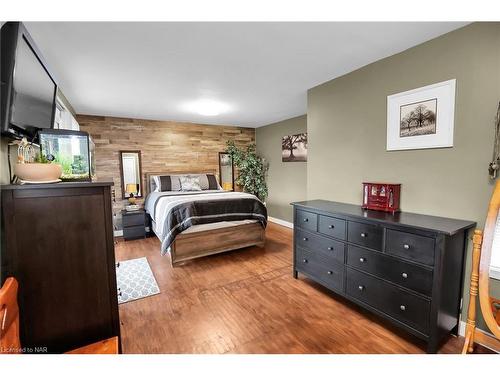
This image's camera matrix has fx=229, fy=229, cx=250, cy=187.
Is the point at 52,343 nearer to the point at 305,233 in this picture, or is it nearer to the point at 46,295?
the point at 46,295

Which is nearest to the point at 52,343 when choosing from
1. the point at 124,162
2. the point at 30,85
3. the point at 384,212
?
the point at 30,85

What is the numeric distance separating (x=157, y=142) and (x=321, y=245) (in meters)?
4.07

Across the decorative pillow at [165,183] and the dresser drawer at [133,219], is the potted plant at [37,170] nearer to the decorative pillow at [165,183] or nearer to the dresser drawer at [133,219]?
the dresser drawer at [133,219]

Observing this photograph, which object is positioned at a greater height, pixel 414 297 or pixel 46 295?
pixel 46 295

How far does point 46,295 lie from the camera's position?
1.18 meters

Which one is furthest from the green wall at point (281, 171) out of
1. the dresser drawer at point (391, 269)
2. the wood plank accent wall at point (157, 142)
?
the dresser drawer at point (391, 269)

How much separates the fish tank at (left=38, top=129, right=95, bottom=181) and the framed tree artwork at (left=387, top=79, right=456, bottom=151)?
100 inches

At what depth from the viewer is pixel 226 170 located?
582 centimetres

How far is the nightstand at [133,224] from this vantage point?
169 inches

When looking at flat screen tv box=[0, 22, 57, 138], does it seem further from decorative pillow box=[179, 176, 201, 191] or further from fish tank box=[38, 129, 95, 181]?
decorative pillow box=[179, 176, 201, 191]

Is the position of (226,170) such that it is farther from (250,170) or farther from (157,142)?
(157,142)

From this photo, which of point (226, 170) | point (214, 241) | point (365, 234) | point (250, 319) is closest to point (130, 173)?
point (226, 170)

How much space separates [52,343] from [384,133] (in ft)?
9.63

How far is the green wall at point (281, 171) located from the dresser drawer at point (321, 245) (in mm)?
2244
